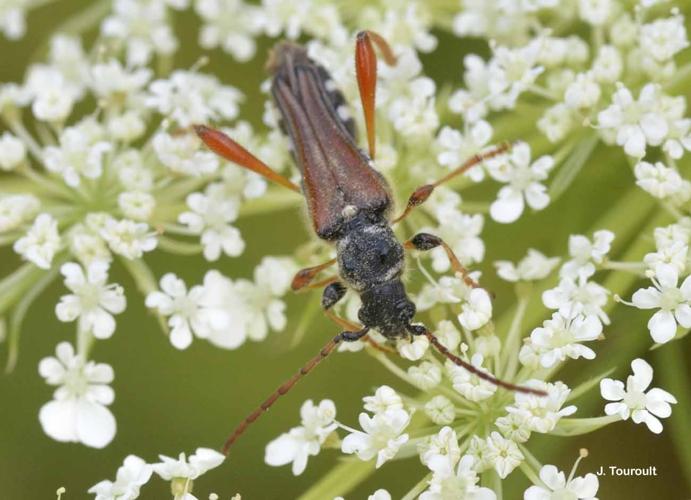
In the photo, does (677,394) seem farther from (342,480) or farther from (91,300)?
(91,300)

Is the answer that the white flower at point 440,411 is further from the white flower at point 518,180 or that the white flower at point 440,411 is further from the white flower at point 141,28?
the white flower at point 141,28

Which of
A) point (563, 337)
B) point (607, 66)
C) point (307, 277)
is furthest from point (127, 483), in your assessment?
point (607, 66)

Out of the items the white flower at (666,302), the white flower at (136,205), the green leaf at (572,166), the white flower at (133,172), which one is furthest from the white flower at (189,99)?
the white flower at (666,302)

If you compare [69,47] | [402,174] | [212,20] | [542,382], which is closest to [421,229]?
[402,174]

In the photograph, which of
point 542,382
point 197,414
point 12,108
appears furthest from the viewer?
point 197,414

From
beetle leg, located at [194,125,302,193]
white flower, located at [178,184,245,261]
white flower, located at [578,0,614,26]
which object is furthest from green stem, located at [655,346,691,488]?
white flower, located at [178,184,245,261]

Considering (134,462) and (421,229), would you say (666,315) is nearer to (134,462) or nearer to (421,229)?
(421,229)
